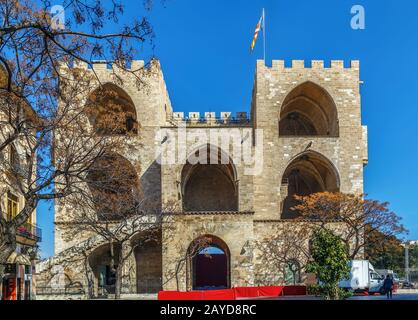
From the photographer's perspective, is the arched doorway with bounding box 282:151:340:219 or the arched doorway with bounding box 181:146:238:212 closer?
the arched doorway with bounding box 282:151:340:219

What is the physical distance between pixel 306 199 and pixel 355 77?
30.8 feet

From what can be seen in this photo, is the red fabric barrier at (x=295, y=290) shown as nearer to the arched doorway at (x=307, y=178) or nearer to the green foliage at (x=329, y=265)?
the green foliage at (x=329, y=265)

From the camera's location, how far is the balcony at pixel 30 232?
86.5 feet

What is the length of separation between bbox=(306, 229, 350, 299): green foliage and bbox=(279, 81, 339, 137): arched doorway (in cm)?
1368

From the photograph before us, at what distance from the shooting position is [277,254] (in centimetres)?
2988

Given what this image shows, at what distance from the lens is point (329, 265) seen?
21047 millimetres

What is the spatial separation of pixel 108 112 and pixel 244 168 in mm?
9025

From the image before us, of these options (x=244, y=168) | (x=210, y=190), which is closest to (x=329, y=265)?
(x=244, y=168)

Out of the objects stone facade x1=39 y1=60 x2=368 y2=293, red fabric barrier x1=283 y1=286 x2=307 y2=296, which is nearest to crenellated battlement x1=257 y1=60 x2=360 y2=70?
stone facade x1=39 y1=60 x2=368 y2=293

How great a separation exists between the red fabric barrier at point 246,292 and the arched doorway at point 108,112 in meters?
8.65

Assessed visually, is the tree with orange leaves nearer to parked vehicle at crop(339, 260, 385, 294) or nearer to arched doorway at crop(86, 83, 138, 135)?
parked vehicle at crop(339, 260, 385, 294)

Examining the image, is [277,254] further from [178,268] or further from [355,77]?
[355,77]

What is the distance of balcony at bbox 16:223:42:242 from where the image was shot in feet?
86.5

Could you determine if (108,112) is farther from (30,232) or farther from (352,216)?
(352,216)
